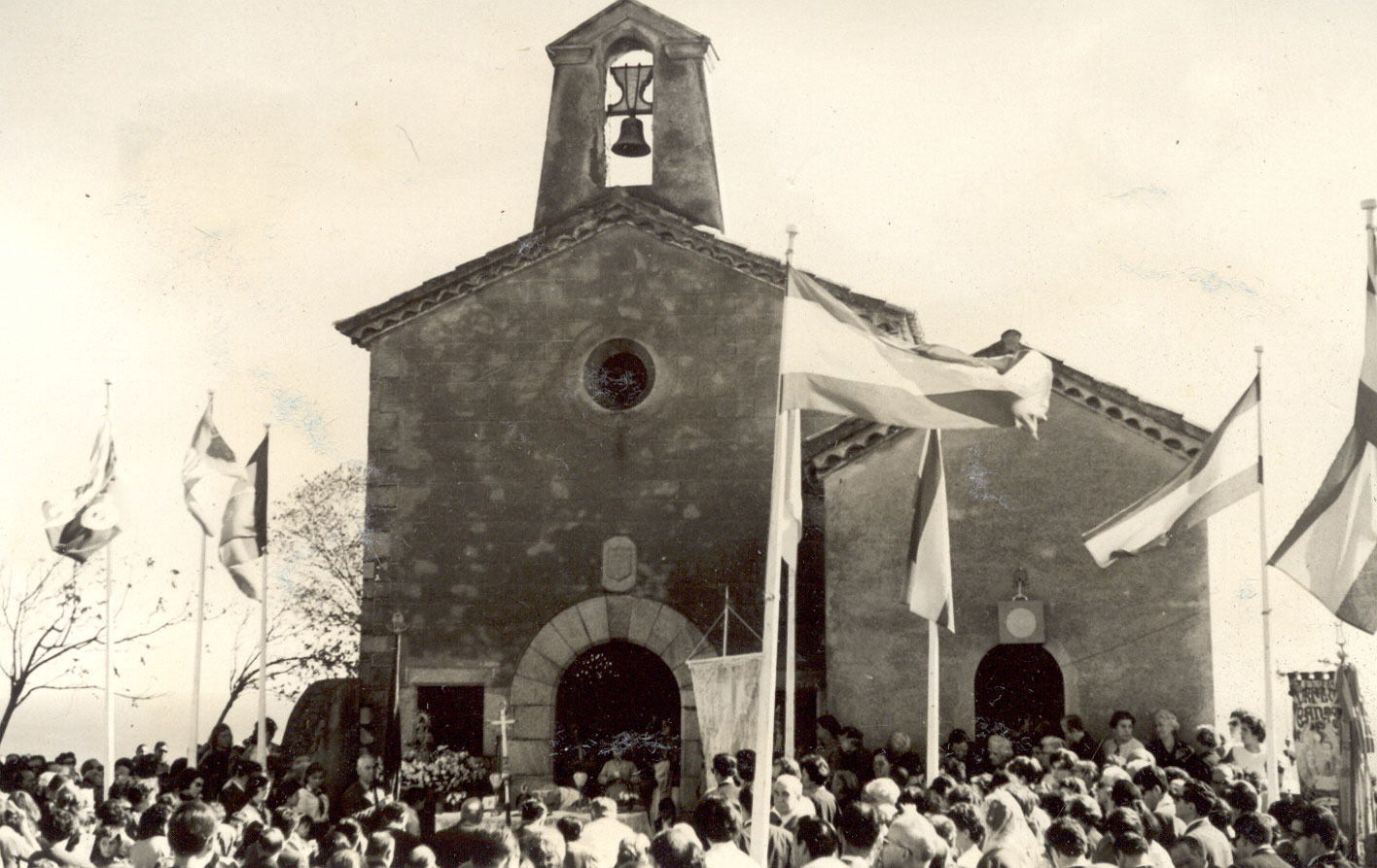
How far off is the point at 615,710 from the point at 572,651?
1.02 metres

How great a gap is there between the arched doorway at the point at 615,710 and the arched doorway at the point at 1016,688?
3.90 meters

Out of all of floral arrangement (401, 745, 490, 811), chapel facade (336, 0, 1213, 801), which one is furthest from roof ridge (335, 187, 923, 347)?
floral arrangement (401, 745, 490, 811)

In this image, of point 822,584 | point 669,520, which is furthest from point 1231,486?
point 669,520

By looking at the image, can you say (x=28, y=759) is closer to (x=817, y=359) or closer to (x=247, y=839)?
(x=247, y=839)

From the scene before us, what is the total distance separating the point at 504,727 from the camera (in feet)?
65.0

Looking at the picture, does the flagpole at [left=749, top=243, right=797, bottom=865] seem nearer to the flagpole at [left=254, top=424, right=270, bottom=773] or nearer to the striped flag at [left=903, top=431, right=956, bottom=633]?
the striped flag at [left=903, top=431, right=956, bottom=633]

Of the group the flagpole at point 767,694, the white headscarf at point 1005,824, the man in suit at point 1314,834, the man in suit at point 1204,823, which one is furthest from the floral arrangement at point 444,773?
the man in suit at point 1314,834

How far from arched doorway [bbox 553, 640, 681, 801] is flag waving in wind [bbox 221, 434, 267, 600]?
4217mm

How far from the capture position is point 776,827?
981 centimetres

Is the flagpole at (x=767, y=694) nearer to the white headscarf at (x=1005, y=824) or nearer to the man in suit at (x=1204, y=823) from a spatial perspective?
the white headscarf at (x=1005, y=824)

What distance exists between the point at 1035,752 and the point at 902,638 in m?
2.61

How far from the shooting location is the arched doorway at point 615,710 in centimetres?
1992

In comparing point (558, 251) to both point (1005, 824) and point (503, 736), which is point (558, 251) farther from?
point (1005, 824)

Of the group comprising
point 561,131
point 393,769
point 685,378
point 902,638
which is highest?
point 561,131
